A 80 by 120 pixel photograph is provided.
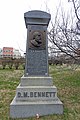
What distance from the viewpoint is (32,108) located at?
5.38 m

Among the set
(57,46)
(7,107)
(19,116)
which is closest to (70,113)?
(19,116)

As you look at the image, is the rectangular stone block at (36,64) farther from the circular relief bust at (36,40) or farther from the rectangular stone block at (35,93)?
the rectangular stone block at (35,93)

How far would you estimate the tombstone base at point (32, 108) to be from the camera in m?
5.33

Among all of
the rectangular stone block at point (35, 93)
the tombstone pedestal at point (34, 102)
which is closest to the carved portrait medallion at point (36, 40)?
the tombstone pedestal at point (34, 102)

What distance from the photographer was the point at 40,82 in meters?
5.91

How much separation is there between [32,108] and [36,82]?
0.82 m

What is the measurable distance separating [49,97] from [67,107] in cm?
83

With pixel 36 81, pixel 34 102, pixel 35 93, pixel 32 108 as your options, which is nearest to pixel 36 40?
pixel 36 81

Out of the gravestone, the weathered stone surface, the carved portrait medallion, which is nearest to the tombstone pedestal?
the gravestone

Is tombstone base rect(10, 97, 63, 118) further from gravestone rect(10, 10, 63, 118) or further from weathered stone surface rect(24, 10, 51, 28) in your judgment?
weathered stone surface rect(24, 10, 51, 28)

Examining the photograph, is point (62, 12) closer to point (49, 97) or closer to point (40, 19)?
point (40, 19)

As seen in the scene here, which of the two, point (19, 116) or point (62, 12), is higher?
point (62, 12)

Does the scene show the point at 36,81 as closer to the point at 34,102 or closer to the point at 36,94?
the point at 36,94

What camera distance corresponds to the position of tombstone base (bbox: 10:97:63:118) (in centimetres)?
533
